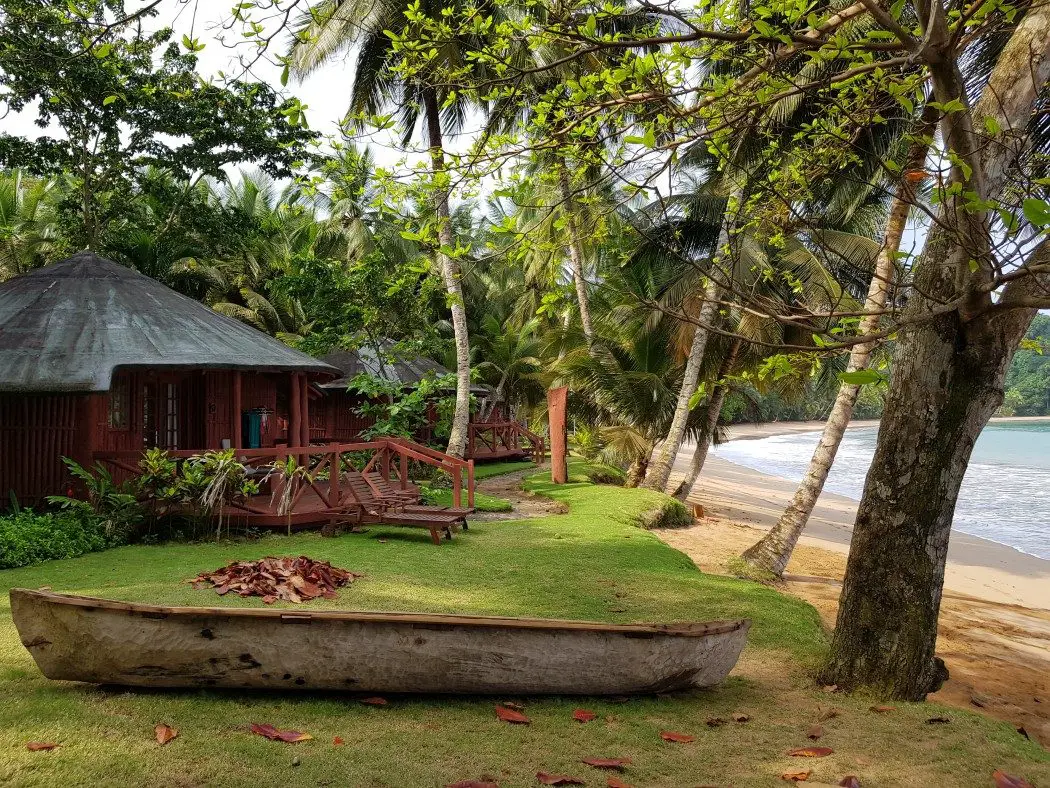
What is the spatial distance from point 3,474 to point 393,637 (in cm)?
965

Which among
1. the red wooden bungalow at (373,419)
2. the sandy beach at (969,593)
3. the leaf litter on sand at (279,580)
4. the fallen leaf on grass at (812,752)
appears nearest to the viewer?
the fallen leaf on grass at (812,752)

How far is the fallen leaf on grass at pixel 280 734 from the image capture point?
407 cm

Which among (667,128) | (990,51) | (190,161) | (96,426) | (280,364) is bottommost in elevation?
(96,426)

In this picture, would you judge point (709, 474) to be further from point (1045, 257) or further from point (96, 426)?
point (1045, 257)

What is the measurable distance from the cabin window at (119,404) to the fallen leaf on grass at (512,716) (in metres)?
10.7

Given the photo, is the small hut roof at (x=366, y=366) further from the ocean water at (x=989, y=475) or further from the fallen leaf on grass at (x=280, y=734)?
the fallen leaf on grass at (x=280, y=734)

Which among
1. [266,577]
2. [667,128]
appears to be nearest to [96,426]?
[266,577]

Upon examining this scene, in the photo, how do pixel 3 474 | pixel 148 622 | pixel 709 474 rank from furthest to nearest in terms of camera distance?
pixel 709 474 → pixel 3 474 → pixel 148 622

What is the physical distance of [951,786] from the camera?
12.8 feet

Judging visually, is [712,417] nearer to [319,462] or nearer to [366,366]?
[366,366]

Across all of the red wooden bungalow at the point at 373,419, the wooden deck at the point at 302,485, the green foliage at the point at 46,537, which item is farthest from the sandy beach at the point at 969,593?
the green foliage at the point at 46,537

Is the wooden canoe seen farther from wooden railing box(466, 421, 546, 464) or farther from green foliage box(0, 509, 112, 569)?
wooden railing box(466, 421, 546, 464)

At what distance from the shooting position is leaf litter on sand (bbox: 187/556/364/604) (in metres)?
7.23

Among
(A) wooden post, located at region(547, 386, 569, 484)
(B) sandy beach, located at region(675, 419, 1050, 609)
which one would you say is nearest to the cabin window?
(A) wooden post, located at region(547, 386, 569, 484)
